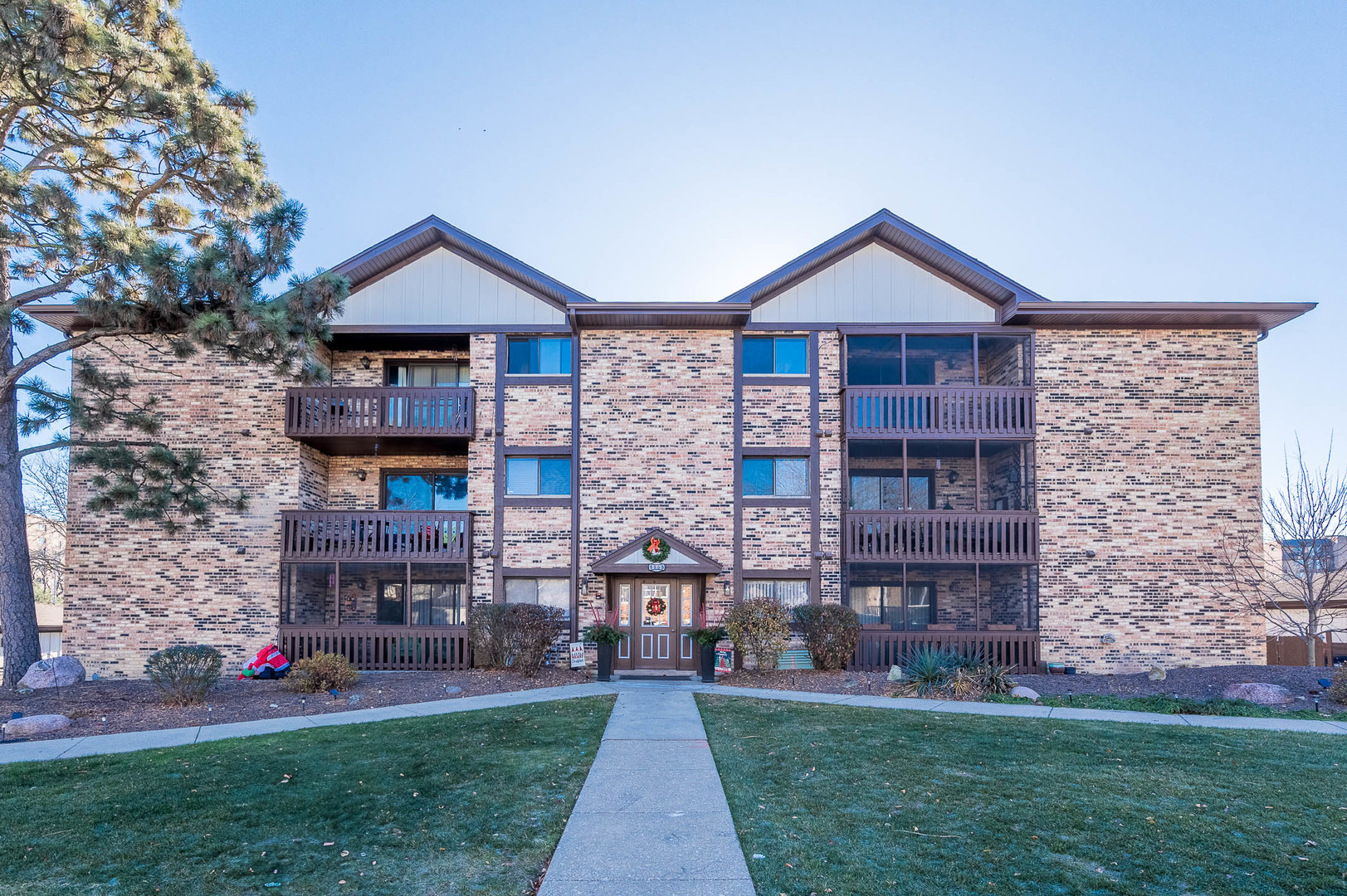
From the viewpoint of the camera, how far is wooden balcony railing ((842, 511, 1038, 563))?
16.9 metres

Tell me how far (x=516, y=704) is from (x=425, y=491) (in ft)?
25.6

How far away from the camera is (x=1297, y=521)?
15.3 metres

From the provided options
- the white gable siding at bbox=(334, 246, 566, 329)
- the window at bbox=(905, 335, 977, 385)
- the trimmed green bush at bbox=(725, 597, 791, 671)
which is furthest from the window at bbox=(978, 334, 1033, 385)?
the white gable siding at bbox=(334, 246, 566, 329)

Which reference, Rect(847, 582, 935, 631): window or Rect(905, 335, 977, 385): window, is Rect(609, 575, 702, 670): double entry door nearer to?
Rect(847, 582, 935, 631): window

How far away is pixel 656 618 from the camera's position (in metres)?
17.0

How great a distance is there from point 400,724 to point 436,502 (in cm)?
858

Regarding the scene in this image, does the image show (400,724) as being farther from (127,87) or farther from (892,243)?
(892,243)

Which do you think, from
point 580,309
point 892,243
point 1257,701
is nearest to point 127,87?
point 580,309

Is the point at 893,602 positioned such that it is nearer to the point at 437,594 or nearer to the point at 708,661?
the point at 708,661

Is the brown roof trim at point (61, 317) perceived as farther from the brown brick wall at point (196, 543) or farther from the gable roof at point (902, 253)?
the gable roof at point (902, 253)

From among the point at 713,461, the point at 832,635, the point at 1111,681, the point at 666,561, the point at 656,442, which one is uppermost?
the point at 656,442

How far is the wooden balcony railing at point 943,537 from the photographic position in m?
16.9

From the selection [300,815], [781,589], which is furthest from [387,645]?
[300,815]

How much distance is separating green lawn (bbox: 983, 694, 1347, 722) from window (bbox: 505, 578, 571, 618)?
27.6 ft
